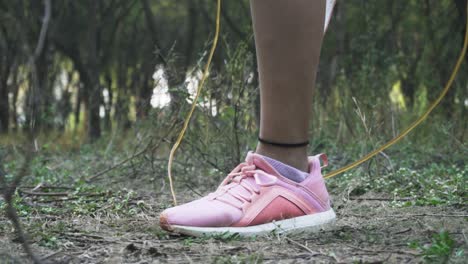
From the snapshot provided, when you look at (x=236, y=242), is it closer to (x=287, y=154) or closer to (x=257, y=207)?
(x=257, y=207)

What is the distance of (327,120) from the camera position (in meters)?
4.04

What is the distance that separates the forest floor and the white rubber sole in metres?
0.02

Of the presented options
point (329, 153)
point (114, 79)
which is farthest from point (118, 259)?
point (114, 79)

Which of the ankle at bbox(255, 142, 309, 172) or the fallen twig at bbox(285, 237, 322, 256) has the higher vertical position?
the ankle at bbox(255, 142, 309, 172)

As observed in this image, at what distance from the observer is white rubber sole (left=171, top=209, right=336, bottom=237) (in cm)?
159

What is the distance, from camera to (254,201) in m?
1.67

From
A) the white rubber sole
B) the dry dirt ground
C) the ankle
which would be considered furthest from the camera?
the ankle

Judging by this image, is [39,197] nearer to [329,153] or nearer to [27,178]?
[27,178]

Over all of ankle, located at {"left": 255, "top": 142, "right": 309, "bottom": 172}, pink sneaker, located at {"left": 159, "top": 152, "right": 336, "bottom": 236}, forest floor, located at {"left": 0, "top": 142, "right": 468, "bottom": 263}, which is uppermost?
ankle, located at {"left": 255, "top": 142, "right": 309, "bottom": 172}

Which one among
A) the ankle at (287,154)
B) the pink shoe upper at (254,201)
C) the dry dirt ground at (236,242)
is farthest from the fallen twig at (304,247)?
the ankle at (287,154)

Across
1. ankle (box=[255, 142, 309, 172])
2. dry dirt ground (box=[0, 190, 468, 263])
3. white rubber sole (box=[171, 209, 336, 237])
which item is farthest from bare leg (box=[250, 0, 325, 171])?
Answer: dry dirt ground (box=[0, 190, 468, 263])

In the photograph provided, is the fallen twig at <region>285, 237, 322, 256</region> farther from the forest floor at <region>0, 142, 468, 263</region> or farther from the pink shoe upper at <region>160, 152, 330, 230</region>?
the pink shoe upper at <region>160, 152, 330, 230</region>

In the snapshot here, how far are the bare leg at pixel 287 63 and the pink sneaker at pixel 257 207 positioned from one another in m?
0.07

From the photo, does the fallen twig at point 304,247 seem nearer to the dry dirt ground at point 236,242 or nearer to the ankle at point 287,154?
the dry dirt ground at point 236,242
